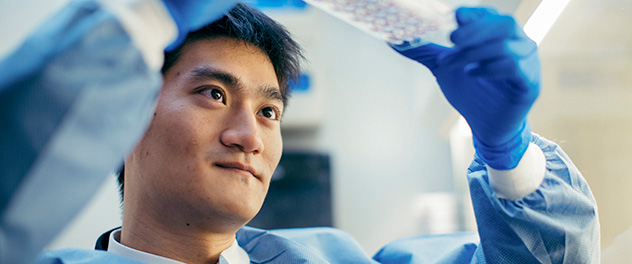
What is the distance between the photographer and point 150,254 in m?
0.96

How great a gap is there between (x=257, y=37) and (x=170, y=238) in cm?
51

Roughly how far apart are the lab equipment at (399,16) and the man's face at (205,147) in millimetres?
→ 303

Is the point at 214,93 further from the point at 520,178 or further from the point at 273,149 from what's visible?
the point at 520,178

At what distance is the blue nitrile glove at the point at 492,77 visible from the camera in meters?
0.74

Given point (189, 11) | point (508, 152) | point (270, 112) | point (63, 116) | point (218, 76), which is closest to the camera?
point (63, 116)

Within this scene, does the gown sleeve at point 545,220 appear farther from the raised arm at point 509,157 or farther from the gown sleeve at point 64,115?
the gown sleeve at point 64,115

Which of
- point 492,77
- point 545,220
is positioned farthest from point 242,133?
point 545,220

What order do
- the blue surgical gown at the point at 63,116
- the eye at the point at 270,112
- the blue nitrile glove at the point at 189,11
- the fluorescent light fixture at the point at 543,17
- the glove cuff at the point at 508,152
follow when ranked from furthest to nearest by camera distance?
the eye at the point at 270,112 < the fluorescent light fixture at the point at 543,17 < the glove cuff at the point at 508,152 < the blue nitrile glove at the point at 189,11 < the blue surgical gown at the point at 63,116

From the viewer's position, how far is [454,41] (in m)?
0.76

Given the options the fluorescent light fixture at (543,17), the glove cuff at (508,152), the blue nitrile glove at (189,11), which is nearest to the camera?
the blue nitrile glove at (189,11)

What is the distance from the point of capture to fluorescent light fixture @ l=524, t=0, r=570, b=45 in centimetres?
93

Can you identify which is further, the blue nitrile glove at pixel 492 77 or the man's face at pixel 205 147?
the man's face at pixel 205 147

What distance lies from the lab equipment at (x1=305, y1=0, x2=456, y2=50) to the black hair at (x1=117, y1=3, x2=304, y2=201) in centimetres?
35

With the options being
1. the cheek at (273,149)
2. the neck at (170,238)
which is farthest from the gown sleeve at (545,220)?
the neck at (170,238)
